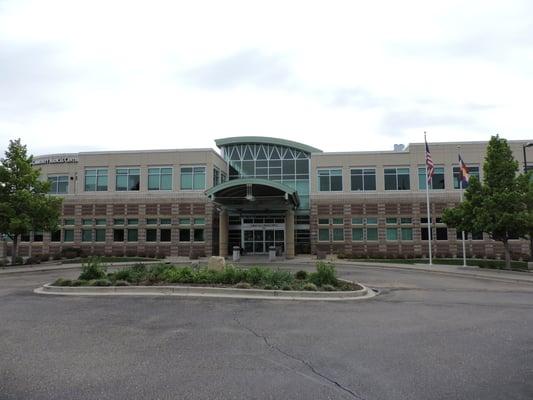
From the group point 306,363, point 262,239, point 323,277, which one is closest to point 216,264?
point 323,277

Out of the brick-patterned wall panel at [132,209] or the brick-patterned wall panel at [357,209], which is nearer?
the brick-patterned wall panel at [357,209]

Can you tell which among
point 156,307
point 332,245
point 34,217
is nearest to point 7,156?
point 34,217

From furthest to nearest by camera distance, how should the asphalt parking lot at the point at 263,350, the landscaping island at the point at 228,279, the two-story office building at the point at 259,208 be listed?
1. the two-story office building at the point at 259,208
2. the landscaping island at the point at 228,279
3. the asphalt parking lot at the point at 263,350

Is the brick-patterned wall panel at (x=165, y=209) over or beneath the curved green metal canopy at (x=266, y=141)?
beneath

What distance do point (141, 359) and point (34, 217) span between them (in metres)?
26.5

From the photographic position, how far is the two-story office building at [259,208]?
3900 cm

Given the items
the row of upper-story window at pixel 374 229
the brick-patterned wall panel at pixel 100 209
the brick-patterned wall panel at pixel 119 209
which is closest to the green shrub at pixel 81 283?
the brick-patterned wall panel at pixel 119 209

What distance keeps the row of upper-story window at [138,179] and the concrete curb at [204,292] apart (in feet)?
84.6

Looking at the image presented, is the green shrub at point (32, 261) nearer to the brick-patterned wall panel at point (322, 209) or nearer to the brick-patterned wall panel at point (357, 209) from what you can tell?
the brick-patterned wall panel at point (322, 209)

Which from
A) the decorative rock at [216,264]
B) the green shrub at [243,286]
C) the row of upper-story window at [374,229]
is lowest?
the green shrub at [243,286]

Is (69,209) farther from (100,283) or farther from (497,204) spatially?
(497,204)

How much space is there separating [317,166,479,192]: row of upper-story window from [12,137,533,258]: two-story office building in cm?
9

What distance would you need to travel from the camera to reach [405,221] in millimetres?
39375

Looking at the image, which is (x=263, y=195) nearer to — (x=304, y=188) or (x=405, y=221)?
(x=304, y=188)
